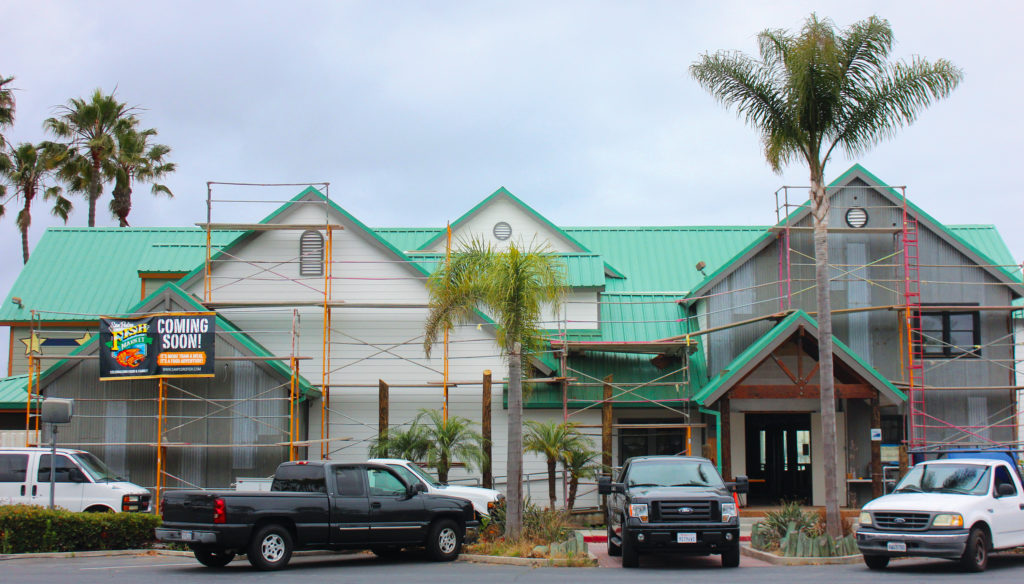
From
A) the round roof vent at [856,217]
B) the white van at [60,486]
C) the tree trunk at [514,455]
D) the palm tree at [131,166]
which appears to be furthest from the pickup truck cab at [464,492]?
the palm tree at [131,166]

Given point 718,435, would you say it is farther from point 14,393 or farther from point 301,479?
point 14,393

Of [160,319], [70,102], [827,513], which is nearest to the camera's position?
[827,513]

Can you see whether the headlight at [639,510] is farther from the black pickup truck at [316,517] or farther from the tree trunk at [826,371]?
the tree trunk at [826,371]

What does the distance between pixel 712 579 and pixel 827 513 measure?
4.73 metres

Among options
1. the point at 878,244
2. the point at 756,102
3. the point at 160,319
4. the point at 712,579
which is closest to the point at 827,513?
the point at 712,579

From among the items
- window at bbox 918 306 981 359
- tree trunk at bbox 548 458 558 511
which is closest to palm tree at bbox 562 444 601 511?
tree trunk at bbox 548 458 558 511

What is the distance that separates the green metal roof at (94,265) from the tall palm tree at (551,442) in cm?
1189

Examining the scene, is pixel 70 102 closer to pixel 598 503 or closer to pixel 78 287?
pixel 78 287

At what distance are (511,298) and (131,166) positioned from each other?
104 ft

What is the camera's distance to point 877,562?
14867mm

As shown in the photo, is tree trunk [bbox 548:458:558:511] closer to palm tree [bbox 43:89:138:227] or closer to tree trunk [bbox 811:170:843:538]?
tree trunk [bbox 811:170:843:538]

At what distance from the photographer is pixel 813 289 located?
25.7 metres

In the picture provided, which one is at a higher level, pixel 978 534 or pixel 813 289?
pixel 813 289

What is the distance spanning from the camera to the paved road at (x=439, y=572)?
43.8ft
